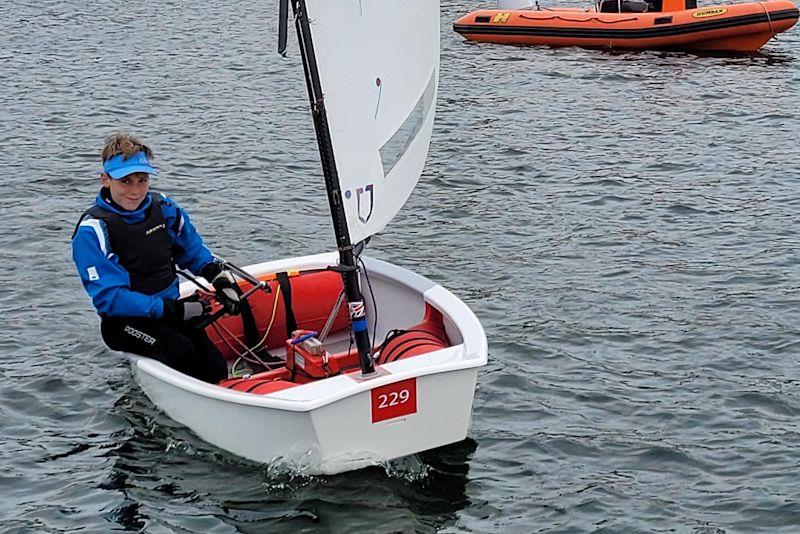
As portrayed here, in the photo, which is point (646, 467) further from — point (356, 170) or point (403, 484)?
point (356, 170)

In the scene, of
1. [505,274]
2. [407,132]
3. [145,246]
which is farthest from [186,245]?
[505,274]

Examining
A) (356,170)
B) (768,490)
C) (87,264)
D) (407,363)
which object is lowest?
(768,490)

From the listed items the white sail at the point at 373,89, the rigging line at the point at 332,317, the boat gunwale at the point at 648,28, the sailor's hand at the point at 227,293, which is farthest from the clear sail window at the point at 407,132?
the boat gunwale at the point at 648,28

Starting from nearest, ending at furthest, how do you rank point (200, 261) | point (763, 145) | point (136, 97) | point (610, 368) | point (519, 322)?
point (200, 261)
point (610, 368)
point (519, 322)
point (763, 145)
point (136, 97)

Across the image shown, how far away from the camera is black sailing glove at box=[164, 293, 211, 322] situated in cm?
605

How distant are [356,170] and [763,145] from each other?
24.7ft

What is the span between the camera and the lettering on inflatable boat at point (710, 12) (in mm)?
16609

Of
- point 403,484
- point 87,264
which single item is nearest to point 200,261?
point 87,264

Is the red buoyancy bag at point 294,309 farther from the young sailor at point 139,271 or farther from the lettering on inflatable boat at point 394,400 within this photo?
the lettering on inflatable boat at point 394,400

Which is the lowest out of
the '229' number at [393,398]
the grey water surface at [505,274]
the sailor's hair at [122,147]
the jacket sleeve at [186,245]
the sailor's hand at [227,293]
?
the grey water surface at [505,274]

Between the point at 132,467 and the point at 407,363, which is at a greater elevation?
the point at 407,363

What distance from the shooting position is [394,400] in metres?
5.53

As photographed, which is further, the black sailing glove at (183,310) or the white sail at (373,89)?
the black sailing glove at (183,310)

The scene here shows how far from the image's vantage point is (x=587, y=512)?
18.5 feet
